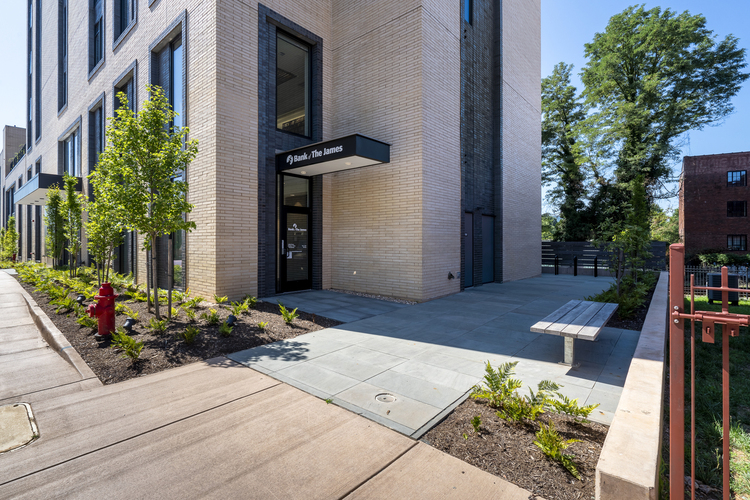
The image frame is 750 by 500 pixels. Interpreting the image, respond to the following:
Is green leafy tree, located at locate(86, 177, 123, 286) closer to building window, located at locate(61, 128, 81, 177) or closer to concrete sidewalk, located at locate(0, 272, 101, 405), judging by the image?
concrete sidewalk, located at locate(0, 272, 101, 405)

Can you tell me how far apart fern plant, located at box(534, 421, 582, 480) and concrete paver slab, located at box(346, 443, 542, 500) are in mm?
416

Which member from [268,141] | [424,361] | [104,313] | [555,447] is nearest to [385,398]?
[424,361]

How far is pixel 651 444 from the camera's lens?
2340mm

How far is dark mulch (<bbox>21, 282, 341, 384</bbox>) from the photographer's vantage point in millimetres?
4871

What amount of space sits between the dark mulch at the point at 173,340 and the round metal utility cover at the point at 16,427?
797mm

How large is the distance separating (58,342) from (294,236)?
6.24m

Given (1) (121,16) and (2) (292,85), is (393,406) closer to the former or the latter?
(2) (292,85)

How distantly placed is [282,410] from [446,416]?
1628 millimetres

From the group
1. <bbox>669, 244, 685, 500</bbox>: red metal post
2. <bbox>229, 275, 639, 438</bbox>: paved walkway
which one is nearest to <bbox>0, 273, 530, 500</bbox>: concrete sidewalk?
<bbox>229, 275, 639, 438</bbox>: paved walkway

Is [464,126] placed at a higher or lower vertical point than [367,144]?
higher

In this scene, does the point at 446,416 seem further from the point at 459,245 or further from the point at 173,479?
the point at 459,245

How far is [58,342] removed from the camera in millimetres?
5914

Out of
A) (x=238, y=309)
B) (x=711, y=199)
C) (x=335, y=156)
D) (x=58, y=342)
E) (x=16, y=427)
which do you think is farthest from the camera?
(x=711, y=199)

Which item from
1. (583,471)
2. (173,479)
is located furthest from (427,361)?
(173,479)
